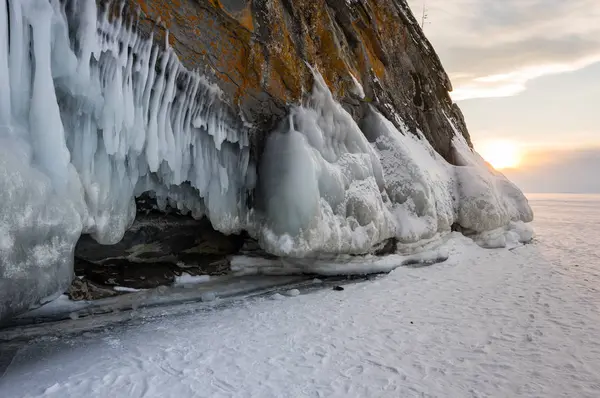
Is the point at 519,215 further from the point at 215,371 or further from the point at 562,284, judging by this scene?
the point at 215,371

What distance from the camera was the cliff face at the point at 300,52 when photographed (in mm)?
5812

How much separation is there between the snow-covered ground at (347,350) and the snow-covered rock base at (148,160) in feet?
3.19

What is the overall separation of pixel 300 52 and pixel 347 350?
5.51 meters

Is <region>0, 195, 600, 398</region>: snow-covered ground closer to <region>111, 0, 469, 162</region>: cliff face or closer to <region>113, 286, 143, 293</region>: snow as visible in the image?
<region>113, 286, 143, 293</region>: snow

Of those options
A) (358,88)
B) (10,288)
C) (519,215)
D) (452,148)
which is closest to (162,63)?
(10,288)

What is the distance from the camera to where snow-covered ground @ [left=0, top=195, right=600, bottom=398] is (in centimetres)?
366

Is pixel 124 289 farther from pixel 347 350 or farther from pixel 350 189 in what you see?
pixel 350 189

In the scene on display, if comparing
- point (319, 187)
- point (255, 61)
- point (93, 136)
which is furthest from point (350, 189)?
point (93, 136)

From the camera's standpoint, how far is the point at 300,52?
7703 millimetres

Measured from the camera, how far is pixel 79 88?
4684 millimetres

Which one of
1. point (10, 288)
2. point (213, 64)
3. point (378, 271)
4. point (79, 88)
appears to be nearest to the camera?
point (10, 288)

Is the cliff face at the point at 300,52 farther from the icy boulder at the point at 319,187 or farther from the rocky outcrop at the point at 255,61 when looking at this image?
the icy boulder at the point at 319,187

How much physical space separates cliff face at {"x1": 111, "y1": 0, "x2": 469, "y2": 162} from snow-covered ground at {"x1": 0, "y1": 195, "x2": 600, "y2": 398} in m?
3.42

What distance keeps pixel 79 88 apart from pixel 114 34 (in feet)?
2.87
